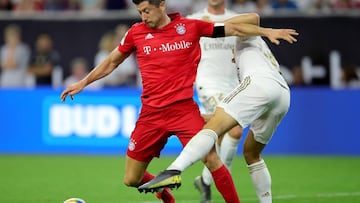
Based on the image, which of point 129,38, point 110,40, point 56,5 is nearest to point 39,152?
point 110,40

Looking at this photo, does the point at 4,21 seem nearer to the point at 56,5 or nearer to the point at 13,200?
the point at 56,5

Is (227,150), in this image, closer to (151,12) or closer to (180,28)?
(180,28)

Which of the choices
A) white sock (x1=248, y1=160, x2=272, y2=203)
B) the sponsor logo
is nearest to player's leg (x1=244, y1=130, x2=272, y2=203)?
white sock (x1=248, y1=160, x2=272, y2=203)

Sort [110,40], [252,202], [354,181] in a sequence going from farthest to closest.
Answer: [110,40], [354,181], [252,202]

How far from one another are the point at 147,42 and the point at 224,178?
4.82 feet

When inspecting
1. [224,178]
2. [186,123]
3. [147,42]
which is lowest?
[224,178]

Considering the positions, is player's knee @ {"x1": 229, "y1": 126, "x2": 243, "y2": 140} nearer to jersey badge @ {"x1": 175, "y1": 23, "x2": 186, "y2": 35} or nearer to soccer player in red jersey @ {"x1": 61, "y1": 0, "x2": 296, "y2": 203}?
soccer player in red jersey @ {"x1": 61, "y1": 0, "x2": 296, "y2": 203}

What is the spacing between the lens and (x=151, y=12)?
8.41 metres

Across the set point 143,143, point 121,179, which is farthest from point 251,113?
point 121,179

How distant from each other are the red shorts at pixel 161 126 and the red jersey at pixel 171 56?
9cm

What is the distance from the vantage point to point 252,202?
10.5 meters

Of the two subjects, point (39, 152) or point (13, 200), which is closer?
point (13, 200)

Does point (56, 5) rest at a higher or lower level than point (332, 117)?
higher

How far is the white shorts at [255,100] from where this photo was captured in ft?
27.0
